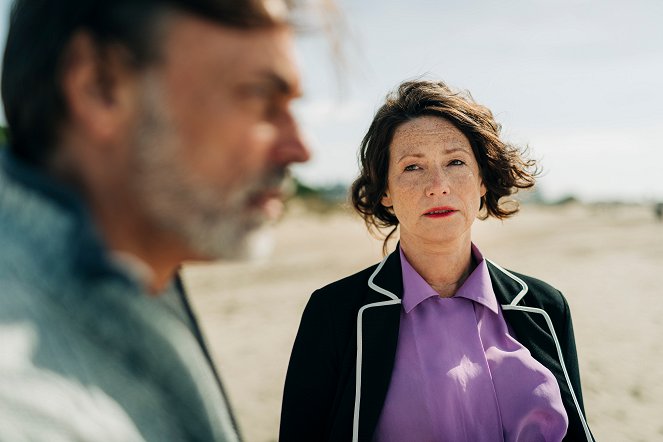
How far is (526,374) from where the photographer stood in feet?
7.03

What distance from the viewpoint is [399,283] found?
2420 mm

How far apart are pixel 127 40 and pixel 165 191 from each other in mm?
278

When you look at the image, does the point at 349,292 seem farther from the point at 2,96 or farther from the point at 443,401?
the point at 2,96

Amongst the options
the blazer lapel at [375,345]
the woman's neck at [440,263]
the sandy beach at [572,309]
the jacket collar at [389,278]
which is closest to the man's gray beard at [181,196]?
the blazer lapel at [375,345]

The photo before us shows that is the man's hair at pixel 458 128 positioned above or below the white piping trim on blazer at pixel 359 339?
above

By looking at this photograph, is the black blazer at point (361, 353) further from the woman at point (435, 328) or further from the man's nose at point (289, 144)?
the man's nose at point (289, 144)

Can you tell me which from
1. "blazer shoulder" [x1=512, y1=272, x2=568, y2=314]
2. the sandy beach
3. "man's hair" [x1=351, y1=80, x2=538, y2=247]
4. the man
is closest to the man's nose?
the man

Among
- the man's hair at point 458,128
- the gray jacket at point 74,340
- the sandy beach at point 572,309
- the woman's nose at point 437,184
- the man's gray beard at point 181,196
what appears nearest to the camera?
the gray jacket at point 74,340

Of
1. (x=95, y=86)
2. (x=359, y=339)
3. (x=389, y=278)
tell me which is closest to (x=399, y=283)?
(x=389, y=278)

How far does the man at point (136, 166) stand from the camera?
827mm

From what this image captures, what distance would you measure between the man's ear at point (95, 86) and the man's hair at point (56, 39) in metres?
0.01

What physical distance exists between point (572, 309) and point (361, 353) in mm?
8810

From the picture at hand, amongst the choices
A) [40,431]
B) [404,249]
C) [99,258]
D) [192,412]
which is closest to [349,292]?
[404,249]

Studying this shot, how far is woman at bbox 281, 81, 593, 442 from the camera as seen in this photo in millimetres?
2098
